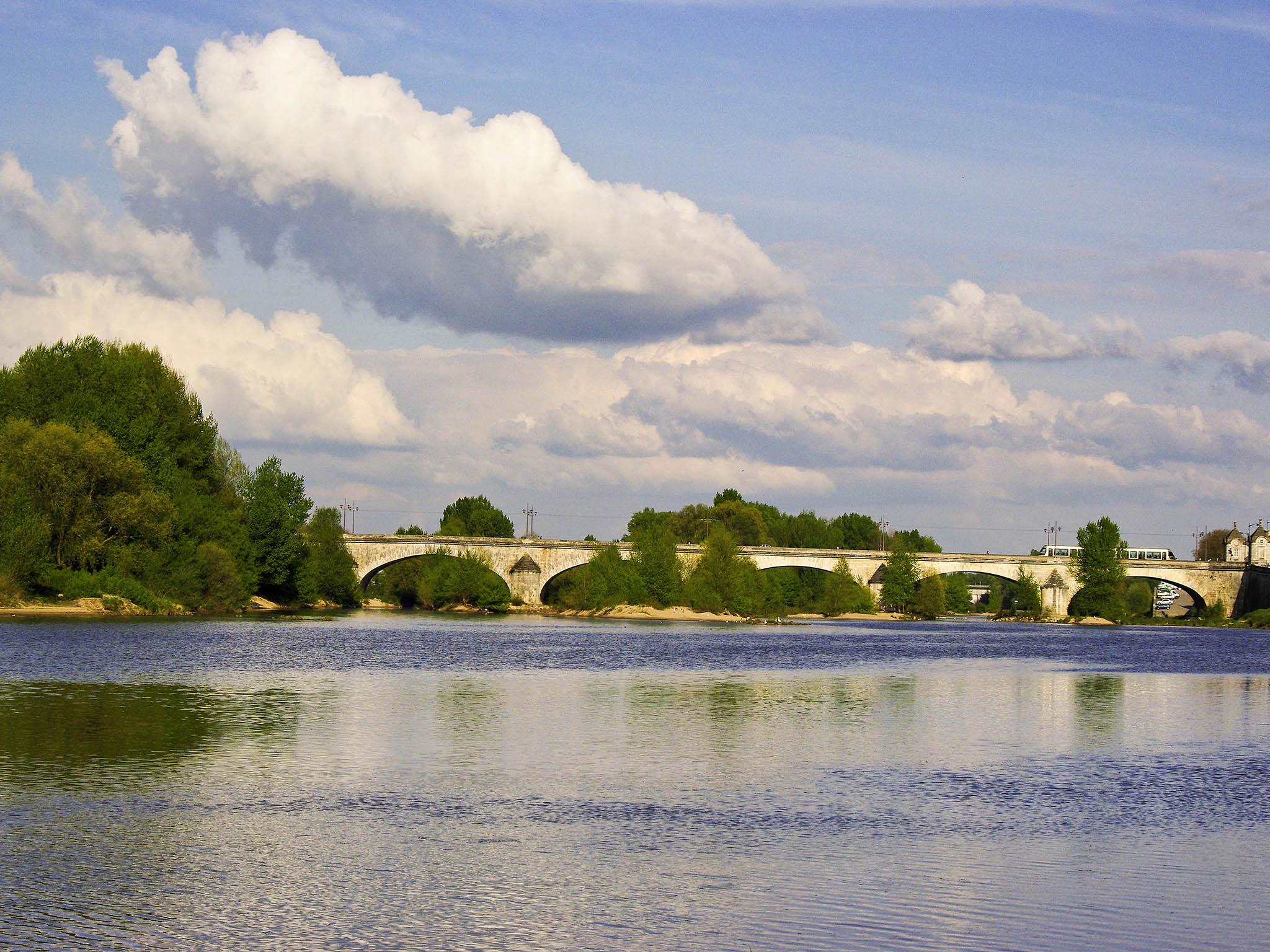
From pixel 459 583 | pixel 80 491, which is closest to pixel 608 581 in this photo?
pixel 459 583

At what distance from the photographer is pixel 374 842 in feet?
54.4

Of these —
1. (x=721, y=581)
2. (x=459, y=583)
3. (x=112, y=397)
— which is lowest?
(x=459, y=583)

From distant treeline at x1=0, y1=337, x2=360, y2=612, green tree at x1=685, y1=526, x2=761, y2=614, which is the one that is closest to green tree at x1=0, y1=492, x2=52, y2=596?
distant treeline at x1=0, y1=337, x2=360, y2=612

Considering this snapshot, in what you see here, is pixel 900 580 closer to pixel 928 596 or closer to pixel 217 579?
pixel 928 596

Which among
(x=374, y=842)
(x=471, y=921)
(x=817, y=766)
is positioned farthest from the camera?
(x=817, y=766)

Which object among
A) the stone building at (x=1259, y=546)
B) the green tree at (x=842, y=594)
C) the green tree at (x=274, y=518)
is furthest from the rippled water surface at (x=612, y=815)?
the stone building at (x=1259, y=546)

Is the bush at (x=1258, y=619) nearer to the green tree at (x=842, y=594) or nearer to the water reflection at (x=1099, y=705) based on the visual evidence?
the green tree at (x=842, y=594)

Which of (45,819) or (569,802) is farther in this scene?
(569,802)

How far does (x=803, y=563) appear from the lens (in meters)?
152

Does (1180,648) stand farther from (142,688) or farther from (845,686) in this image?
(142,688)

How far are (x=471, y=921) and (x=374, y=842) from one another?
154 inches

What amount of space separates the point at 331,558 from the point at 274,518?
28557mm

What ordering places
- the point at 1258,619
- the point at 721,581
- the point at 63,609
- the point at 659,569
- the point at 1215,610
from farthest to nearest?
the point at 1215,610
the point at 1258,619
the point at 721,581
the point at 659,569
the point at 63,609

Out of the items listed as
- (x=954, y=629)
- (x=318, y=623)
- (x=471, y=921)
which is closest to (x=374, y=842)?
→ (x=471, y=921)
